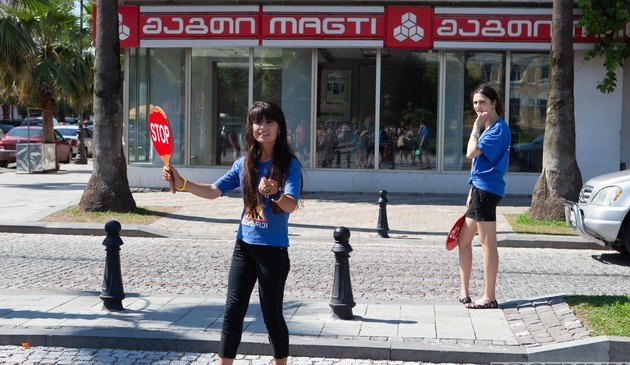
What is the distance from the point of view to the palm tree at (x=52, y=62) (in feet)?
87.5

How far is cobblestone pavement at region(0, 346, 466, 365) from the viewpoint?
21.1 ft

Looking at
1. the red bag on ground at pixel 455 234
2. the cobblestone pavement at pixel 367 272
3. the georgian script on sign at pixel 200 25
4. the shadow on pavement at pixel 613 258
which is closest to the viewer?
the red bag on ground at pixel 455 234

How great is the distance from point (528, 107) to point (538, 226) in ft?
20.3

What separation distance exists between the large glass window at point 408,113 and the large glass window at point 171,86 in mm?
4839

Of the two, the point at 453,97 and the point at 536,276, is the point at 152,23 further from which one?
the point at 536,276

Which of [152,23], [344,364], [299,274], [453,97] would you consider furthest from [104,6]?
[344,364]

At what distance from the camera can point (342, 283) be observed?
7.41 metres

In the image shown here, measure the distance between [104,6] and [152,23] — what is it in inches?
189

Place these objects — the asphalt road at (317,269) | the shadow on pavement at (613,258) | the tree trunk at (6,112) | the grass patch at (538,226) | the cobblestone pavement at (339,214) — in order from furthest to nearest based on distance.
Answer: the tree trunk at (6,112) < the cobblestone pavement at (339,214) < the grass patch at (538,226) < the shadow on pavement at (613,258) < the asphalt road at (317,269)

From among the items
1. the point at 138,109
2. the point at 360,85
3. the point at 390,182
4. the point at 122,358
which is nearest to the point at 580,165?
the point at 390,182

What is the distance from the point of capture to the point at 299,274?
1024 cm

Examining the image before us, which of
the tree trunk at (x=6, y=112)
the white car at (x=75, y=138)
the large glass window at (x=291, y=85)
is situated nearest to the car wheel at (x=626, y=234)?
the large glass window at (x=291, y=85)

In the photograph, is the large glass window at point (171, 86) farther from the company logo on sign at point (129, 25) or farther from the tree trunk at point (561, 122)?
the tree trunk at point (561, 122)

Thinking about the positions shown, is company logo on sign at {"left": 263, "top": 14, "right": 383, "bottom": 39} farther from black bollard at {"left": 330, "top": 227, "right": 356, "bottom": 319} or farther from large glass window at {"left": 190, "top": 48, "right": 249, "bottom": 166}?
black bollard at {"left": 330, "top": 227, "right": 356, "bottom": 319}
